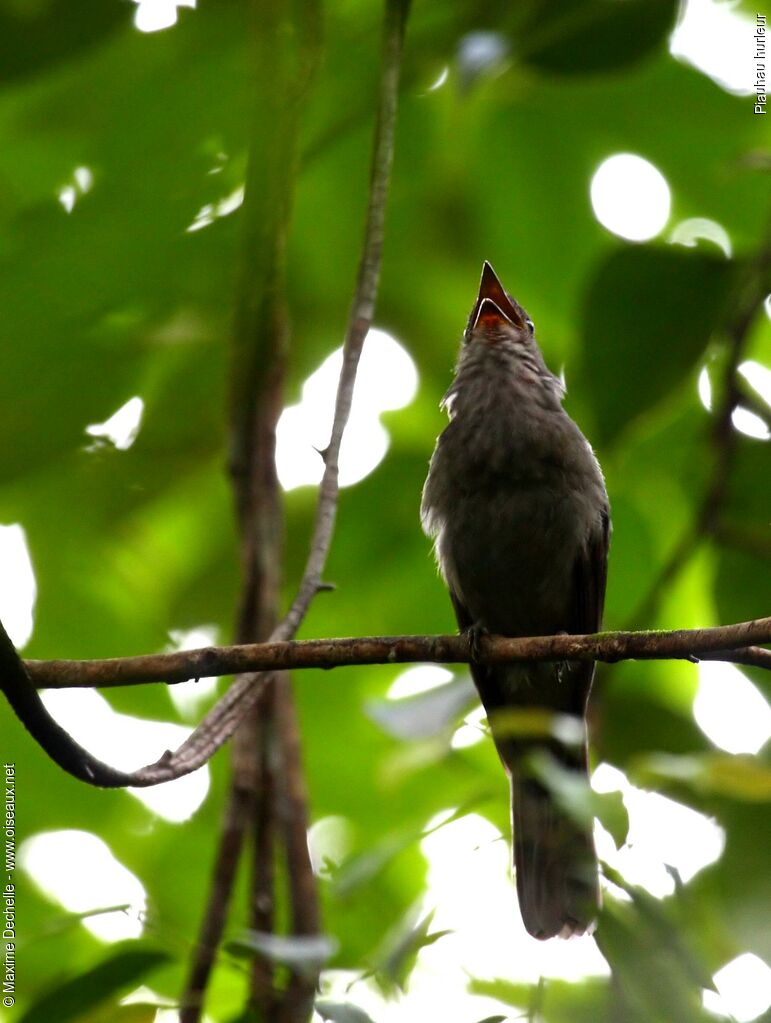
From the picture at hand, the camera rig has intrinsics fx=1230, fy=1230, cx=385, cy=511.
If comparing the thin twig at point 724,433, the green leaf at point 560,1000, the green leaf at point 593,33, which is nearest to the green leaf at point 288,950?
the green leaf at point 560,1000

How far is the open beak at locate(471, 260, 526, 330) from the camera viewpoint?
414 cm

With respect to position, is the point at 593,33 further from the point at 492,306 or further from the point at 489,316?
the point at 489,316

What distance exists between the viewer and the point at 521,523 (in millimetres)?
4598

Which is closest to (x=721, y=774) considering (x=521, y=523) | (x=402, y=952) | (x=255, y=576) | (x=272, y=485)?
(x=402, y=952)

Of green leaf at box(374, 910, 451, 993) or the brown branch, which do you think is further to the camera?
the brown branch

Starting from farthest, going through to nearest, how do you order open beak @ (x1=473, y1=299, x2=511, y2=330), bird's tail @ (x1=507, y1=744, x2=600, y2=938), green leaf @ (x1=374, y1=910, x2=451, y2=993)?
1. open beak @ (x1=473, y1=299, x2=511, y2=330)
2. bird's tail @ (x1=507, y1=744, x2=600, y2=938)
3. green leaf @ (x1=374, y1=910, x2=451, y2=993)

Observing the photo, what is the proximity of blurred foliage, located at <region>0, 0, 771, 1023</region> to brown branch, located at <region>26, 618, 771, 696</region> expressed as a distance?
0.22m

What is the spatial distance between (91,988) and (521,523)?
250 cm

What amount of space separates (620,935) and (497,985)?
1.84 feet

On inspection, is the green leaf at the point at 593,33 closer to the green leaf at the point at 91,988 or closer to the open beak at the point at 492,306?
the open beak at the point at 492,306

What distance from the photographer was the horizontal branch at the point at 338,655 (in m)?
2.35

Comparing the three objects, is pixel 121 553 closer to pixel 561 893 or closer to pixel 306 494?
pixel 306 494

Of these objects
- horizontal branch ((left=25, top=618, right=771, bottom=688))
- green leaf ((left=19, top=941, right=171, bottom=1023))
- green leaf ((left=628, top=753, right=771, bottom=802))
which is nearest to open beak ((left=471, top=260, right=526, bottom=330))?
horizontal branch ((left=25, top=618, right=771, bottom=688))

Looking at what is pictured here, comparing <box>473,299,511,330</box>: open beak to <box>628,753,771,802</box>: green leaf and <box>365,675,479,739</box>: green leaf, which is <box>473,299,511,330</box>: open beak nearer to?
<box>365,675,479,739</box>: green leaf
